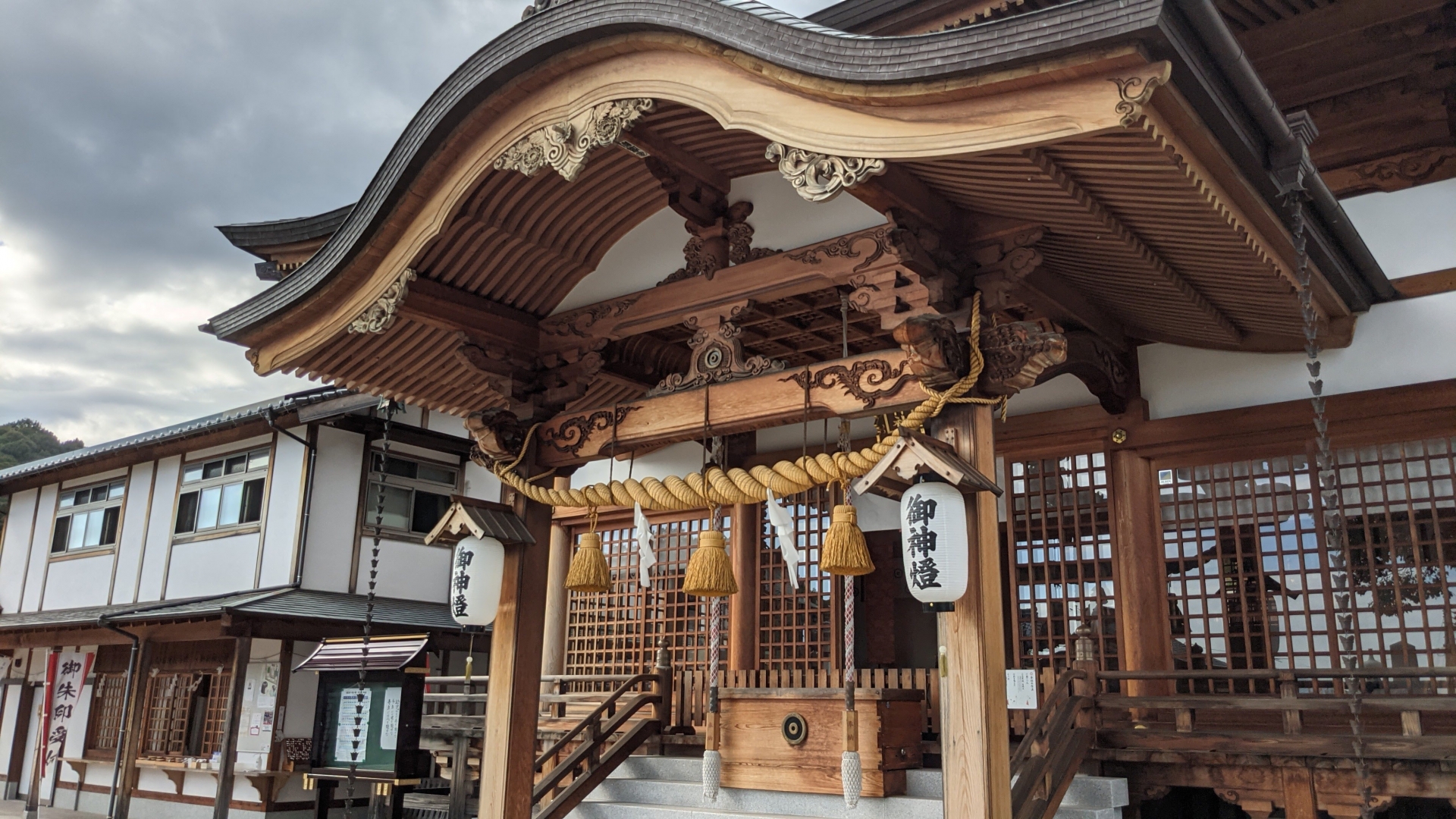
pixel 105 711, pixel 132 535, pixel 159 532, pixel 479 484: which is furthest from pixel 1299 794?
pixel 105 711

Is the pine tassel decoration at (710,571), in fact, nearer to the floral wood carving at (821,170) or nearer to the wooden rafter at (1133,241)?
the floral wood carving at (821,170)

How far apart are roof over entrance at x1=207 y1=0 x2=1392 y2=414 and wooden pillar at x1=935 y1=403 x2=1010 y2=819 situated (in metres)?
1.30

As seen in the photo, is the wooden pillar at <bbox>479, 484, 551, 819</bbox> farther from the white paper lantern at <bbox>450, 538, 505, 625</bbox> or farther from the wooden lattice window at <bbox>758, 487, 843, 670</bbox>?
the wooden lattice window at <bbox>758, 487, 843, 670</bbox>

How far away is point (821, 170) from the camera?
4715 mm

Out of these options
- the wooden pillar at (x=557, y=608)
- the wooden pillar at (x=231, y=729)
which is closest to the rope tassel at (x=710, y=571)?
the wooden pillar at (x=557, y=608)

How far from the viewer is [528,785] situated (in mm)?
7016

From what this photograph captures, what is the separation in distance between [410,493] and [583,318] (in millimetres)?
11332

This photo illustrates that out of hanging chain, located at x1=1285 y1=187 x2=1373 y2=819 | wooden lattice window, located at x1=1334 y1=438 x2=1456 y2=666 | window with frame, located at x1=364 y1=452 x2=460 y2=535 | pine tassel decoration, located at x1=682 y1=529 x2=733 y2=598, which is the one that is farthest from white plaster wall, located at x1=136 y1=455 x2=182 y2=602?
wooden lattice window, located at x1=1334 y1=438 x2=1456 y2=666

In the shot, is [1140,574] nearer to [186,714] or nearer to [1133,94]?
[1133,94]

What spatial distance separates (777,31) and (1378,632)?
585 cm

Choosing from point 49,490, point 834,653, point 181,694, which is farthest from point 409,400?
point 49,490

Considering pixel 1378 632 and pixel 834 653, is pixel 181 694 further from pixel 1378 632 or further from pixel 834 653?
pixel 1378 632

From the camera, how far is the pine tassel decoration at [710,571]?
654 centimetres

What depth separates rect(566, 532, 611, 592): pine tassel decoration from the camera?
23.6 ft
